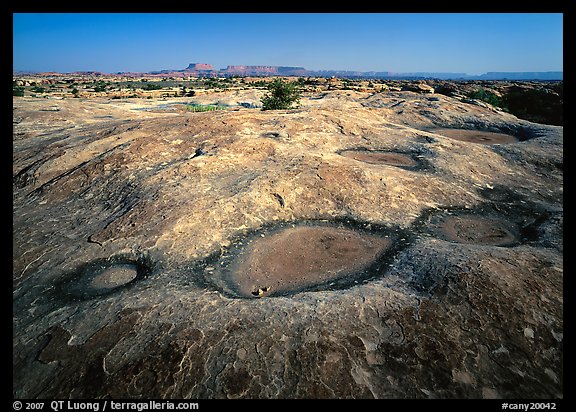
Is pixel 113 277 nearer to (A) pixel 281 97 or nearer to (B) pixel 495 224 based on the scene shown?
(B) pixel 495 224

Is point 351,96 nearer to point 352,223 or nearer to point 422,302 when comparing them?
point 352,223

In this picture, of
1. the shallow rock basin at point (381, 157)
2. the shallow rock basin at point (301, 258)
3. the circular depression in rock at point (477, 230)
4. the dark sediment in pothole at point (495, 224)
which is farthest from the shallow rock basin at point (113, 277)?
the shallow rock basin at point (381, 157)

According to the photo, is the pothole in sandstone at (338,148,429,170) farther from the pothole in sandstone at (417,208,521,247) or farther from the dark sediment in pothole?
the pothole in sandstone at (417,208,521,247)

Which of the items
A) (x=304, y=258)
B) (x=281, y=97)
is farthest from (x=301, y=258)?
(x=281, y=97)

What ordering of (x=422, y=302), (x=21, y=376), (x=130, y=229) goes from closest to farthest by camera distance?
(x=21, y=376) → (x=422, y=302) → (x=130, y=229)

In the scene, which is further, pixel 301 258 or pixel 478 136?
pixel 478 136

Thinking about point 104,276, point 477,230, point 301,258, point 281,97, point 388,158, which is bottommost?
point 104,276
